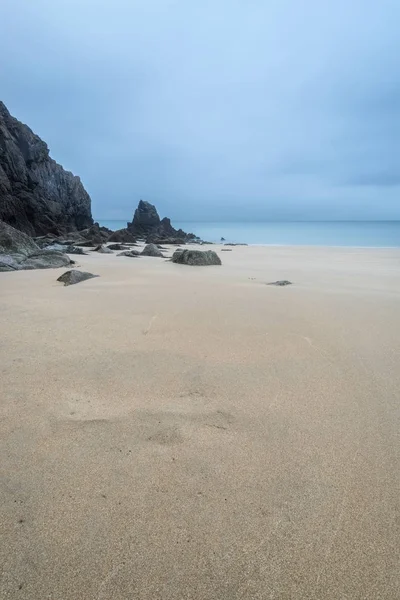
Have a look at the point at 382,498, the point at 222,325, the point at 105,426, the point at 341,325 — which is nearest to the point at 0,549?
the point at 105,426

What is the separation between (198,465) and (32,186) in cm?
3214

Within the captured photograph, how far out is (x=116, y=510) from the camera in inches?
44.5

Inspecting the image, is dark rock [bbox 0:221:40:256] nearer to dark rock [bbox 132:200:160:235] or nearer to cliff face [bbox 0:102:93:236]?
cliff face [bbox 0:102:93:236]

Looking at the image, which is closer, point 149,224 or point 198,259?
point 198,259

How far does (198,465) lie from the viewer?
4.38 feet

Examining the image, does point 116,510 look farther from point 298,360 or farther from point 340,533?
point 298,360

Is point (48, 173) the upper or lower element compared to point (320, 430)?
upper

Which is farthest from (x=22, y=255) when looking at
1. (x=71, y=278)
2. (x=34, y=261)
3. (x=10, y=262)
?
(x=71, y=278)

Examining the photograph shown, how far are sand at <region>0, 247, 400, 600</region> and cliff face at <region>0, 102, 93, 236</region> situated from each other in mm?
25938

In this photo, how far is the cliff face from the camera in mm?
25438

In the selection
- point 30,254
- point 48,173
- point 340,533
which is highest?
point 48,173

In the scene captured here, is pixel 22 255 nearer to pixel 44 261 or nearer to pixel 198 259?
pixel 44 261

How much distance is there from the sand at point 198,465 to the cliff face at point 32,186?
25.9 meters

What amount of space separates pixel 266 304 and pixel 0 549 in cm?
331
